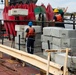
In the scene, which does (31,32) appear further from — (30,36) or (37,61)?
(37,61)

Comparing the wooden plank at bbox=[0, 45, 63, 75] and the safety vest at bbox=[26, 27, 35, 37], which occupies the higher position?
the safety vest at bbox=[26, 27, 35, 37]

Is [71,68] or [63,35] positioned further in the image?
[63,35]

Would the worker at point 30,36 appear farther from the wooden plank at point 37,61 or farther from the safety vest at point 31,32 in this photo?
the wooden plank at point 37,61

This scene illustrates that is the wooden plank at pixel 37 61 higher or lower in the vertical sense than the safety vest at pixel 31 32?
lower

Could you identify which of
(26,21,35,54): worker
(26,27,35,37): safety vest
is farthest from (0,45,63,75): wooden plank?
(26,27,35,37): safety vest

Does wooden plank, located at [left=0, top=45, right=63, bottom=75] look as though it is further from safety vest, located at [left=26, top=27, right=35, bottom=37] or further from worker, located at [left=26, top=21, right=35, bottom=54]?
safety vest, located at [left=26, top=27, right=35, bottom=37]

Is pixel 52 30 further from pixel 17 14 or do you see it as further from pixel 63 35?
pixel 17 14

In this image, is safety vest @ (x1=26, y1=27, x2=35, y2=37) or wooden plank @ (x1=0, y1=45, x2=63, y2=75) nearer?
wooden plank @ (x1=0, y1=45, x2=63, y2=75)

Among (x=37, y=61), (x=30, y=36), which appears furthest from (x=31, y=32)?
(x=37, y=61)

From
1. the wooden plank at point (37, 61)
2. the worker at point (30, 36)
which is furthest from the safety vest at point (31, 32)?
the wooden plank at point (37, 61)

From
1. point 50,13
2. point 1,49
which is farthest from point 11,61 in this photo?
point 50,13

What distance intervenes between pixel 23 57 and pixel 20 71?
1.67 ft

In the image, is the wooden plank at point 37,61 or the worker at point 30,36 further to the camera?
the worker at point 30,36

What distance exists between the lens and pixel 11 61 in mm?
9898
